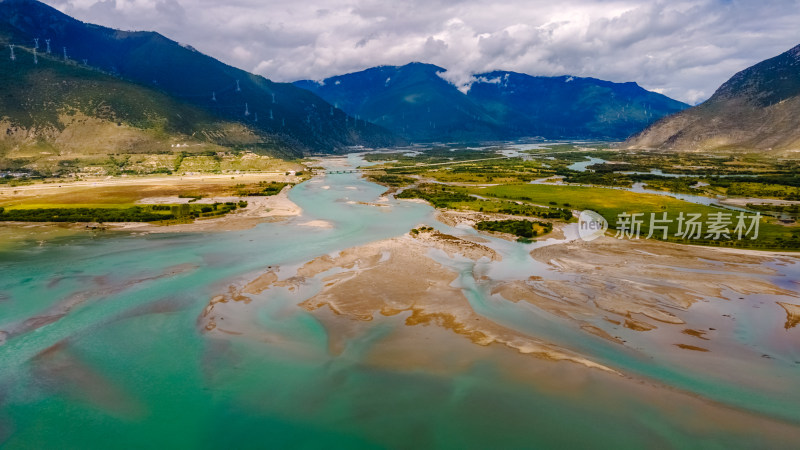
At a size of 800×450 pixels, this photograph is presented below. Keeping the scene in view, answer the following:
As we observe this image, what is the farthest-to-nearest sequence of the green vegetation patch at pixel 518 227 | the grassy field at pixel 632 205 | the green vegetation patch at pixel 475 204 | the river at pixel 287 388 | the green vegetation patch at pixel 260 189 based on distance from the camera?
the green vegetation patch at pixel 260 189 → the green vegetation patch at pixel 475 204 → the green vegetation patch at pixel 518 227 → the grassy field at pixel 632 205 → the river at pixel 287 388

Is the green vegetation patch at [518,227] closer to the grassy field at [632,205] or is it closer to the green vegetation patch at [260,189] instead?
the grassy field at [632,205]

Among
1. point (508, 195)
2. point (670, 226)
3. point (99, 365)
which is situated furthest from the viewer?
point (508, 195)

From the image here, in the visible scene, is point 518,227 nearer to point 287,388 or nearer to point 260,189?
point 287,388

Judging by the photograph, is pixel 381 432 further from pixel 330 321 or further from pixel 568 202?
pixel 568 202

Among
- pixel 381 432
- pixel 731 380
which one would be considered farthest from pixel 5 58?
pixel 731 380

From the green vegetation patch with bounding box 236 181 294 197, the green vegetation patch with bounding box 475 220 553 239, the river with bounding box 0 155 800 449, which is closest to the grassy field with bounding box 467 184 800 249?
the green vegetation patch with bounding box 475 220 553 239

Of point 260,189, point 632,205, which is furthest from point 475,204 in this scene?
point 260,189

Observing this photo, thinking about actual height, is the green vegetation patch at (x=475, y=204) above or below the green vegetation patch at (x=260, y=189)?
below

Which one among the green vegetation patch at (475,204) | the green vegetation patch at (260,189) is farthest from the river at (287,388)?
the green vegetation patch at (260,189)
